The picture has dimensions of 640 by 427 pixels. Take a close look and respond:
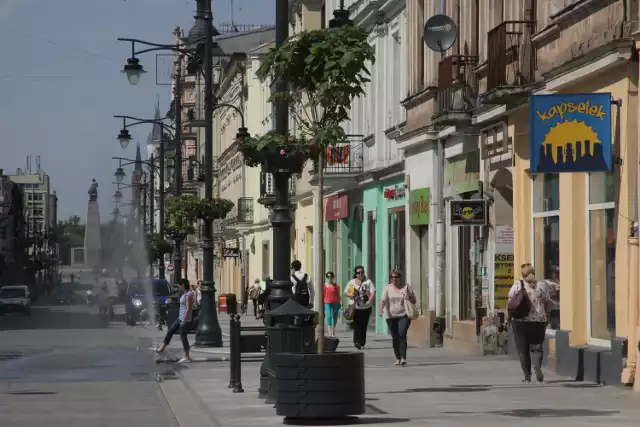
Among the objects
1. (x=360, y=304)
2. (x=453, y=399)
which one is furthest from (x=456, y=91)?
(x=453, y=399)

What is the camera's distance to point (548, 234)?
2392 cm

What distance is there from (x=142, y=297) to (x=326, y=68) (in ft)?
135

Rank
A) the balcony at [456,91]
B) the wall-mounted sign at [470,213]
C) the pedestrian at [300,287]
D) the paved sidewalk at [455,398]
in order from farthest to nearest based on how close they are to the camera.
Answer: the balcony at [456,91], the pedestrian at [300,287], the wall-mounted sign at [470,213], the paved sidewalk at [455,398]

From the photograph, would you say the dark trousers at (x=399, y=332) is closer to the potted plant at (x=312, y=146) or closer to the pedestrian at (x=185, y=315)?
the pedestrian at (x=185, y=315)

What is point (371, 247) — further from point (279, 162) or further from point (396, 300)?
point (279, 162)

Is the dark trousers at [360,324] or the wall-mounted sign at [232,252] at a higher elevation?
the wall-mounted sign at [232,252]

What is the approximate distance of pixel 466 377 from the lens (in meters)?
22.3

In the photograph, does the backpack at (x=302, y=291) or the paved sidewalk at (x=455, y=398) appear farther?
the backpack at (x=302, y=291)

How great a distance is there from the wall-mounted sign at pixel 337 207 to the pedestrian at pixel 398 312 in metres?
18.7

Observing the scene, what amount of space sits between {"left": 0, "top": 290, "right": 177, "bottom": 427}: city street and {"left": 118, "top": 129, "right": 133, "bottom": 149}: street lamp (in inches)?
518

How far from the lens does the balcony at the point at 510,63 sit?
23938mm

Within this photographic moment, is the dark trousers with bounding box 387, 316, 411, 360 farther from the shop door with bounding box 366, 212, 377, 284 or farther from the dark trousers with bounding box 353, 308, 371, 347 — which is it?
the shop door with bounding box 366, 212, 377, 284

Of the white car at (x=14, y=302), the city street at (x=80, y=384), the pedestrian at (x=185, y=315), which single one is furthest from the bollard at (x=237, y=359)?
the white car at (x=14, y=302)

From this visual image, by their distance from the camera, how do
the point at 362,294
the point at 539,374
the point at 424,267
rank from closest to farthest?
the point at 539,374 → the point at 362,294 → the point at 424,267
